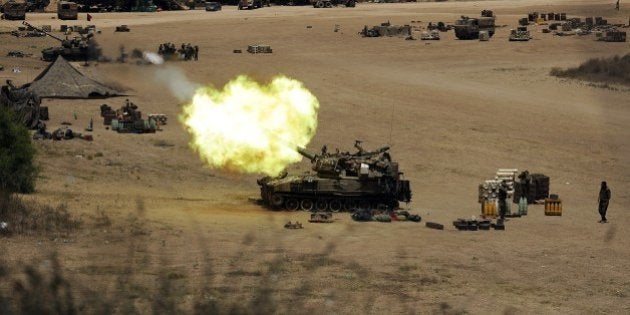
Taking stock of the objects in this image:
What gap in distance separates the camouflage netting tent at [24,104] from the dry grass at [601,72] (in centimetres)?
3254

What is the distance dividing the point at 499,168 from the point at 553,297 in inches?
692

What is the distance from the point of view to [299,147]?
1518 inches

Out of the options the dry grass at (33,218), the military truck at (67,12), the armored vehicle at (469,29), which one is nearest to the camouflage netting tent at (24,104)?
the dry grass at (33,218)

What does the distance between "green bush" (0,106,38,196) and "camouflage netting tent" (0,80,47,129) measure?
8.66 m

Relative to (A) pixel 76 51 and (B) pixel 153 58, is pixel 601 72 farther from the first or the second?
(A) pixel 76 51

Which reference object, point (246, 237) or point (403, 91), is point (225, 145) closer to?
point (246, 237)

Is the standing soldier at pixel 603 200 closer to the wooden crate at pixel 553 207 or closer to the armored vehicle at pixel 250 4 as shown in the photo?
the wooden crate at pixel 553 207

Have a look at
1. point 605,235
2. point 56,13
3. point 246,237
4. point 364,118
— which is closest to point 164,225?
point 246,237

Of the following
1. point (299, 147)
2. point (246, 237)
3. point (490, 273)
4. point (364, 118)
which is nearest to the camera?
point (490, 273)

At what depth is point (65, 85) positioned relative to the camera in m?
54.4

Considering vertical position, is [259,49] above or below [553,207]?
above

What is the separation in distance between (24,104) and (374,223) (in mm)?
16441

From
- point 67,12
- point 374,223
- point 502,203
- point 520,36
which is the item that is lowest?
point 374,223

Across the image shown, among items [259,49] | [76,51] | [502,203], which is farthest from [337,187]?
[259,49]
